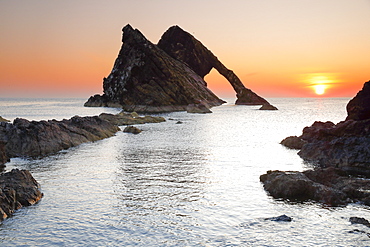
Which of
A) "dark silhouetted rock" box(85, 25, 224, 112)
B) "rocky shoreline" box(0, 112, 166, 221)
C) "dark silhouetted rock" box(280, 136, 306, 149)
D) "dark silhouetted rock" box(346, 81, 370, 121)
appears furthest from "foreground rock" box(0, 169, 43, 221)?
"dark silhouetted rock" box(85, 25, 224, 112)

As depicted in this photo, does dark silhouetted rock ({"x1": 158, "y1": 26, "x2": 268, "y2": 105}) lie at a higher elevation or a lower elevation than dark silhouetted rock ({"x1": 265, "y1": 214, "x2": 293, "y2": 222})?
higher

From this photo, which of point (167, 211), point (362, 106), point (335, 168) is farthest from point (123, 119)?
point (167, 211)

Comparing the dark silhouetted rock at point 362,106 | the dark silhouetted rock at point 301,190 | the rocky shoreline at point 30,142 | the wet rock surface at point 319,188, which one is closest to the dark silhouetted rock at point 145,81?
the rocky shoreline at point 30,142

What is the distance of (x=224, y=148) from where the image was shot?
113ft

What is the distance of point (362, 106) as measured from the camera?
30.1 metres

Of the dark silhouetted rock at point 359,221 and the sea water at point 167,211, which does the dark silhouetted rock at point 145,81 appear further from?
the dark silhouetted rock at point 359,221

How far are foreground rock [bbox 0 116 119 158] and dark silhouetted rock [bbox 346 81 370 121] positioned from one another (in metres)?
27.5

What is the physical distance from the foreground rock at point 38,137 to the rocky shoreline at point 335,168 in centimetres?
2042

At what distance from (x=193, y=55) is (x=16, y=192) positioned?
544 feet

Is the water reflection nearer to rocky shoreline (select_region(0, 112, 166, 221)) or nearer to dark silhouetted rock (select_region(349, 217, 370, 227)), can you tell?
rocky shoreline (select_region(0, 112, 166, 221))

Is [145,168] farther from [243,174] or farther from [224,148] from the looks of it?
[224,148]

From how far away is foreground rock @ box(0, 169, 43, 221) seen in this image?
13.8m

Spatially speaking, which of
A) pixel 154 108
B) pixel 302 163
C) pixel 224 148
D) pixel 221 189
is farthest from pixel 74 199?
pixel 154 108

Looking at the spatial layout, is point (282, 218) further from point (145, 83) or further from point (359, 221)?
point (145, 83)
